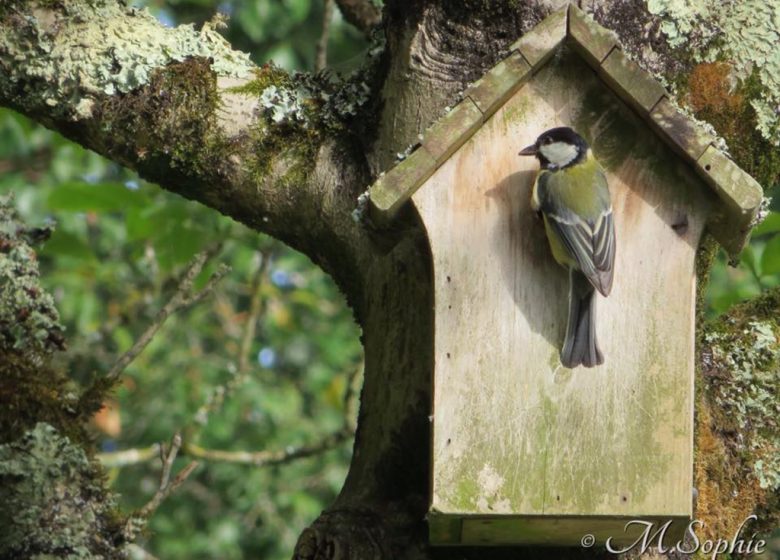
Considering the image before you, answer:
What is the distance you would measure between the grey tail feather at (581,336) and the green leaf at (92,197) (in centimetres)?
163

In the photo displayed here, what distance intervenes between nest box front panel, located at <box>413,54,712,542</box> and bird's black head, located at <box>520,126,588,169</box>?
0.25 ft

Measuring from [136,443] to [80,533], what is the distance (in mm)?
5250

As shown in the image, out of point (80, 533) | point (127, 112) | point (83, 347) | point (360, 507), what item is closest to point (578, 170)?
point (360, 507)

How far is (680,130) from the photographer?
7.02 ft

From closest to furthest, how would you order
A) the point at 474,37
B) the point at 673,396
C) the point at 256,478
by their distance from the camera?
the point at 673,396
the point at 474,37
the point at 256,478

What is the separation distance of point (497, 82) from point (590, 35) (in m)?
0.19

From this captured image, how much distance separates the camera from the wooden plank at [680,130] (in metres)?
2.13

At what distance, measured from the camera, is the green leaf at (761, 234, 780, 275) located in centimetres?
294

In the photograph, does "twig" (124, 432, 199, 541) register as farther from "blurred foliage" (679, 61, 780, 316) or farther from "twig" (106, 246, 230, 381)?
"blurred foliage" (679, 61, 780, 316)

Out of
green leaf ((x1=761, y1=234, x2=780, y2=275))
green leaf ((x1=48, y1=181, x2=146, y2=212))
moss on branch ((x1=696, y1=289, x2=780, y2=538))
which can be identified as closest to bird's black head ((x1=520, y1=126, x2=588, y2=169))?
moss on branch ((x1=696, y1=289, x2=780, y2=538))

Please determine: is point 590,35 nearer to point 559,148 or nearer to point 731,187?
point 559,148

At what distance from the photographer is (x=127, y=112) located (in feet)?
8.05

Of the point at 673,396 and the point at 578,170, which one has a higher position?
the point at 578,170

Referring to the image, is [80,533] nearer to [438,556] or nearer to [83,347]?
[438,556]
